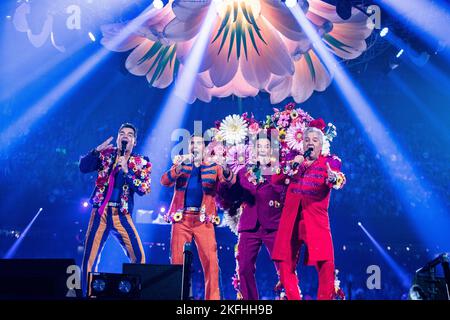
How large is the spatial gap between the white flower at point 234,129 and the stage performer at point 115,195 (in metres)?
0.96

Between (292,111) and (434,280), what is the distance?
2.29m

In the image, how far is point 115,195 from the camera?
507 cm

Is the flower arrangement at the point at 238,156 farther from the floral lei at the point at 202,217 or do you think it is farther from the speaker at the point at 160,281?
the speaker at the point at 160,281

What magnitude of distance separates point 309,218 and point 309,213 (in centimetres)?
5

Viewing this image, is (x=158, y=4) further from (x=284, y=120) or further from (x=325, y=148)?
(x=325, y=148)

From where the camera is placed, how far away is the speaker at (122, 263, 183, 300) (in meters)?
3.78

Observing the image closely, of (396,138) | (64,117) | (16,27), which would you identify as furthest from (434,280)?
(16,27)

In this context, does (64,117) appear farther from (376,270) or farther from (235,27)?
(376,270)

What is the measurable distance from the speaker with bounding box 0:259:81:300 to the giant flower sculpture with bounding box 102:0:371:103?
3118 millimetres

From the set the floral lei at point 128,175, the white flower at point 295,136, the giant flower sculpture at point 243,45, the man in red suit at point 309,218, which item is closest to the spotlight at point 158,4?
the giant flower sculpture at point 243,45

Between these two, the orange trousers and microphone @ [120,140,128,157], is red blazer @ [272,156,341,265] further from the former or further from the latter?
microphone @ [120,140,128,157]

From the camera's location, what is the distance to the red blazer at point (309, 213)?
179 inches

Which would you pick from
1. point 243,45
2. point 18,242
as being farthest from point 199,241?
point 18,242

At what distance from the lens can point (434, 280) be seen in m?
3.52
